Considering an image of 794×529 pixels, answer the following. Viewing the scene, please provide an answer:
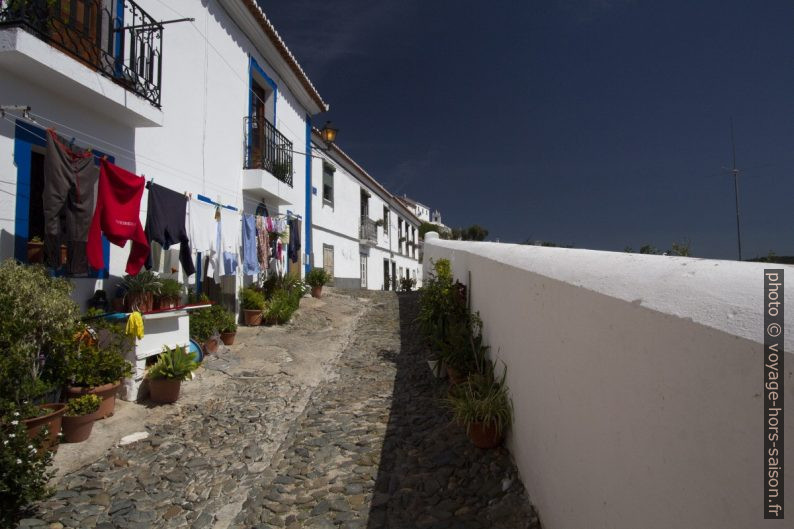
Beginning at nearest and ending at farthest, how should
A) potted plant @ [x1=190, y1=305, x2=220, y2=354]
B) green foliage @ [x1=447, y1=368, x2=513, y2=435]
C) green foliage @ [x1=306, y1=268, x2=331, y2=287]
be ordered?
green foliage @ [x1=447, y1=368, x2=513, y2=435], potted plant @ [x1=190, y1=305, x2=220, y2=354], green foliage @ [x1=306, y1=268, x2=331, y2=287]

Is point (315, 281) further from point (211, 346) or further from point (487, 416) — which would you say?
point (487, 416)

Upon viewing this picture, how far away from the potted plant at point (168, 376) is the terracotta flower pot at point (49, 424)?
108 centimetres

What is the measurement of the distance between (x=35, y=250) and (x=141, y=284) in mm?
1115

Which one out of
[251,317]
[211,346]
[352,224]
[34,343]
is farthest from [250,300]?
[352,224]

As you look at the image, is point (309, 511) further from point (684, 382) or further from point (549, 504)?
point (684, 382)

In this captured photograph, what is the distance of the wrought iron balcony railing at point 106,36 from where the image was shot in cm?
421

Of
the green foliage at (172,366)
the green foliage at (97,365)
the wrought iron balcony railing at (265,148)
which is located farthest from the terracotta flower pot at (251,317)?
the green foliage at (97,365)

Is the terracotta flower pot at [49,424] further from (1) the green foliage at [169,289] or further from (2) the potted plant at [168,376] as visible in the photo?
(1) the green foliage at [169,289]

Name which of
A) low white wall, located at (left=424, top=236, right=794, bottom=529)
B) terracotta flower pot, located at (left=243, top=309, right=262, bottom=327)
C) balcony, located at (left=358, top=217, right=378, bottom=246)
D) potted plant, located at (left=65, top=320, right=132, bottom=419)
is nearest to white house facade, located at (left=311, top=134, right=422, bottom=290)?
balcony, located at (left=358, top=217, right=378, bottom=246)

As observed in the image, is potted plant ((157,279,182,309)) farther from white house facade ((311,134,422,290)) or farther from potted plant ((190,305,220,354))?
white house facade ((311,134,422,290))

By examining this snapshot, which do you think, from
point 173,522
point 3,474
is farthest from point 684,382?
point 3,474

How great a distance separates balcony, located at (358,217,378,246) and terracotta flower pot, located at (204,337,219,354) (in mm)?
11305

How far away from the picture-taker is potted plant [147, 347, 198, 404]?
4746 mm

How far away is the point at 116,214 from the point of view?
4.75 metres
